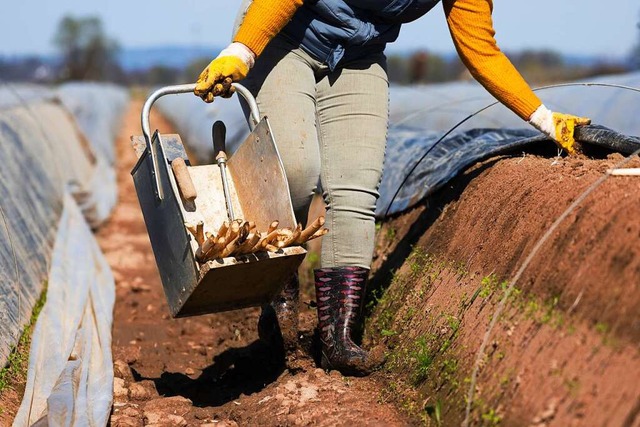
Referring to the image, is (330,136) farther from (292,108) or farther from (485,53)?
(485,53)

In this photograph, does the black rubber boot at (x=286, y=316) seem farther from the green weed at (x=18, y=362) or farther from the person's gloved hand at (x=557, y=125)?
the person's gloved hand at (x=557, y=125)

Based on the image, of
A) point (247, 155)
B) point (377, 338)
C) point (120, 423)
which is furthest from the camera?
point (377, 338)

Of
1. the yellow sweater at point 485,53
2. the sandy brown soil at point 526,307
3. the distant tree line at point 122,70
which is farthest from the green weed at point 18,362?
the distant tree line at point 122,70

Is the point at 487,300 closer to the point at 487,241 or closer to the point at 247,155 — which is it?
the point at 487,241

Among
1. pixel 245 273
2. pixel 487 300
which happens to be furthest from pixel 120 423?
pixel 487 300

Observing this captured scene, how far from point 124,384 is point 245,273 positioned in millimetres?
923

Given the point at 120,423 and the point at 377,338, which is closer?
the point at 120,423

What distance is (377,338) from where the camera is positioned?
325 centimetres

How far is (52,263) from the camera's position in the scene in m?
4.62

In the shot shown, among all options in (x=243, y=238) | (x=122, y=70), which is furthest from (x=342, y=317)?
(x=122, y=70)

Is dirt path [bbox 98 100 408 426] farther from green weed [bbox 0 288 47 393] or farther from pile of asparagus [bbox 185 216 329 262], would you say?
pile of asparagus [bbox 185 216 329 262]

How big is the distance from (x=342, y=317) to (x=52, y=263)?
2.35 metres

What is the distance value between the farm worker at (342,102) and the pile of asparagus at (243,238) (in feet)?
0.87

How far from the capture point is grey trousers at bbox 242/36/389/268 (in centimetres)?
287
